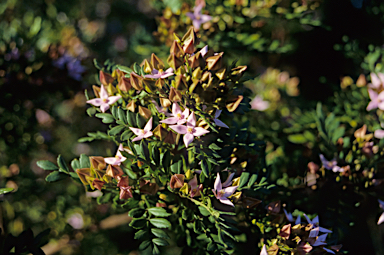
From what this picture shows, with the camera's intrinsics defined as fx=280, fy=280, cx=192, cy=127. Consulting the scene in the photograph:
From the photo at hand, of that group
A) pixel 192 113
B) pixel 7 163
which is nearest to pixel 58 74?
pixel 7 163

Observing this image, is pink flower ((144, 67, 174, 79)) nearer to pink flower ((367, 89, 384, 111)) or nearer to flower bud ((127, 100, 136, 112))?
flower bud ((127, 100, 136, 112))

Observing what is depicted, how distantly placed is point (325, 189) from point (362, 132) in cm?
28

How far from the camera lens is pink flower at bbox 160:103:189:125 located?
73 cm

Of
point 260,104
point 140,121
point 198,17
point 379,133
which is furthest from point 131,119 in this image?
point 260,104

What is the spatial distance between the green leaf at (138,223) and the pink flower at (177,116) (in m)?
0.28

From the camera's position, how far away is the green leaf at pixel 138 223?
755 millimetres

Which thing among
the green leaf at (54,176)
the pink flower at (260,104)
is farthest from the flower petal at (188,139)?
the pink flower at (260,104)

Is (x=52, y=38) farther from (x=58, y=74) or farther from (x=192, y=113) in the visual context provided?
(x=192, y=113)

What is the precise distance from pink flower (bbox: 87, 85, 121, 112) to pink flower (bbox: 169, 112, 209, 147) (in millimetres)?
235

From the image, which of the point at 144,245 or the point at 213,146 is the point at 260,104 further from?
the point at 144,245

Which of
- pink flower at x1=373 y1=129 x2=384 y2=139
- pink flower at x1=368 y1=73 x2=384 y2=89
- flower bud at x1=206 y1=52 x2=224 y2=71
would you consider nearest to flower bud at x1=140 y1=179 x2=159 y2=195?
flower bud at x1=206 y1=52 x2=224 y2=71

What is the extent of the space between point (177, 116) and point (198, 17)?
84 cm

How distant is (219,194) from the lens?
746 millimetres

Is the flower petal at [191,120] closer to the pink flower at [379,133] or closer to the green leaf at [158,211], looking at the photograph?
the green leaf at [158,211]
